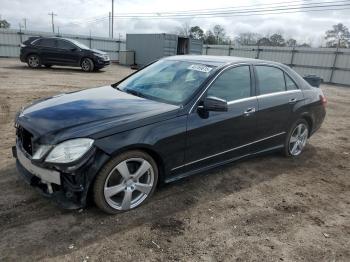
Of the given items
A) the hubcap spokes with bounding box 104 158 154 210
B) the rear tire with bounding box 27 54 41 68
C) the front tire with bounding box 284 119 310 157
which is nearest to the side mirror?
the hubcap spokes with bounding box 104 158 154 210

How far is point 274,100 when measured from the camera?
4.59 metres

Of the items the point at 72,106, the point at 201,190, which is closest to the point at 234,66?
the point at 201,190

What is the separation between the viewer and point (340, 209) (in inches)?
151

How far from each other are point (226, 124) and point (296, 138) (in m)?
1.95

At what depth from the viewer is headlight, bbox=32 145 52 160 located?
9.60ft

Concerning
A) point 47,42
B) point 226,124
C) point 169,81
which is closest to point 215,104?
point 226,124

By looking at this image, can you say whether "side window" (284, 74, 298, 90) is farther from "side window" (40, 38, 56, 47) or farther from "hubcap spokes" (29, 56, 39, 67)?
"hubcap spokes" (29, 56, 39, 67)

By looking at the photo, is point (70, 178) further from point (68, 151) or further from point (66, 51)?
point (66, 51)

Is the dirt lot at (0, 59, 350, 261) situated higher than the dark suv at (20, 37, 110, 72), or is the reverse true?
the dark suv at (20, 37, 110, 72)

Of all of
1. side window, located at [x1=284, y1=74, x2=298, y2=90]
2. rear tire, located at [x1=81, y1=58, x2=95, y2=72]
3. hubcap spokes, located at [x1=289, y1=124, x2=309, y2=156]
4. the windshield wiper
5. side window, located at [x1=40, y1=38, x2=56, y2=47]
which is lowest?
rear tire, located at [x1=81, y1=58, x2=95, y2=72]

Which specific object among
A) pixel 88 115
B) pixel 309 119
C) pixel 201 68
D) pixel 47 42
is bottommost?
pixel 309 119

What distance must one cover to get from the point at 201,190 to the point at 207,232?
2.85 ft

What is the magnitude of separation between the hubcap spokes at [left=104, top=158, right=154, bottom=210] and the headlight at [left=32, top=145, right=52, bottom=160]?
615 mm

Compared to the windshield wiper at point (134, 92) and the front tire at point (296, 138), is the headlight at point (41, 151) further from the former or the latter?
the front tire at point (296, 138)
